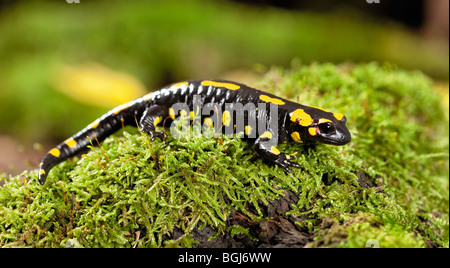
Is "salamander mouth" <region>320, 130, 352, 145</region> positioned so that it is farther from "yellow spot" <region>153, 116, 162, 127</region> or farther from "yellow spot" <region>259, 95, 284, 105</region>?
"yellow spot" <region>153, 116, 162, 127</region>

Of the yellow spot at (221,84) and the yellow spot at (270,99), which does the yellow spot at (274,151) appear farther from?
the yellow spot at (221,84)

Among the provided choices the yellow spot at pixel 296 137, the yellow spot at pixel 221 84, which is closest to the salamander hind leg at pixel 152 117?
the yellow spot at pixel 221 84

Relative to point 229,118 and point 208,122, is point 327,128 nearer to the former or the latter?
point 229,118

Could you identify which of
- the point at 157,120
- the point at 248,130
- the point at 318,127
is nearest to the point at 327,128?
the point at 318,127

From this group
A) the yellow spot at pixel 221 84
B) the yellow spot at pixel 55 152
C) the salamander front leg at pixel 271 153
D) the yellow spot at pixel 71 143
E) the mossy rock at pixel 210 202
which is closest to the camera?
the mossy rock at pixel 210 202

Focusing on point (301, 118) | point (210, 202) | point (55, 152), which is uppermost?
point (301, 118)

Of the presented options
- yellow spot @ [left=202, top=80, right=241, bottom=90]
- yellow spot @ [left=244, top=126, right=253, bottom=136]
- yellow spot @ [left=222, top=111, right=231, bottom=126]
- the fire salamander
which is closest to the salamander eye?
the fire salamander

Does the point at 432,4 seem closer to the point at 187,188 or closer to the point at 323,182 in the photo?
the point at 323,182
